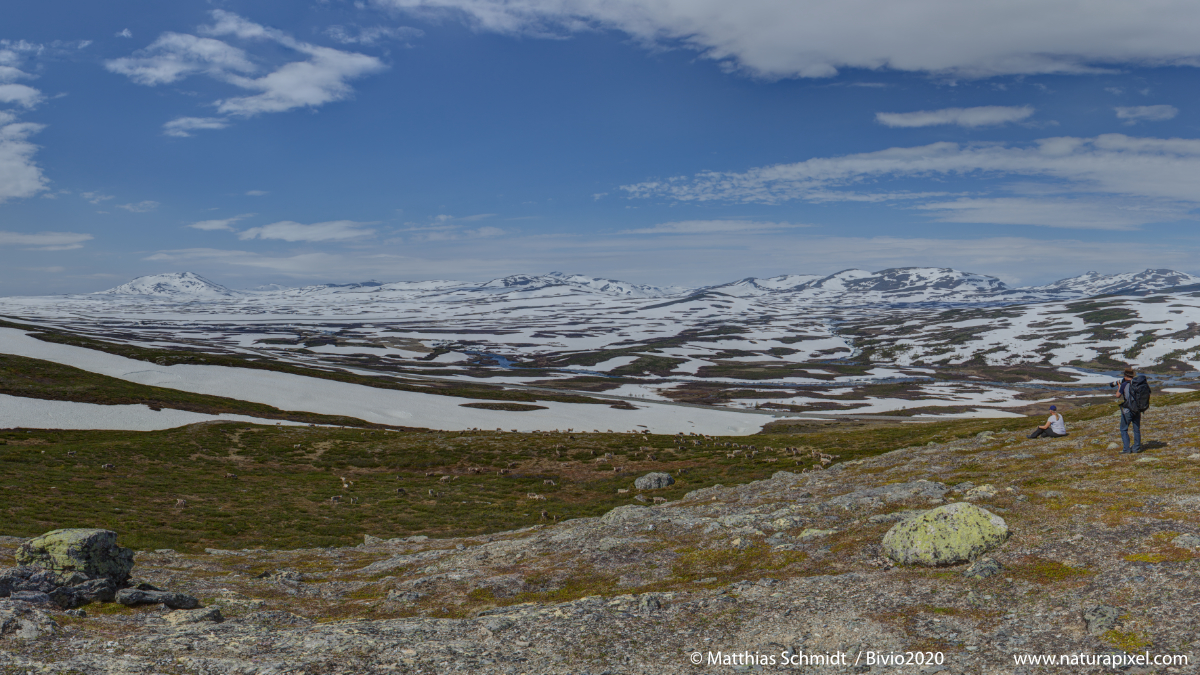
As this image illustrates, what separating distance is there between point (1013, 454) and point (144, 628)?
36.0 meters

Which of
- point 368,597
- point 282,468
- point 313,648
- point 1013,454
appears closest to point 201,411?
point 282,468

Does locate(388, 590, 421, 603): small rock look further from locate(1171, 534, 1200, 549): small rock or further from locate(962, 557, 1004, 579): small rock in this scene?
locate(1171, 534, 1200, 549): small rock

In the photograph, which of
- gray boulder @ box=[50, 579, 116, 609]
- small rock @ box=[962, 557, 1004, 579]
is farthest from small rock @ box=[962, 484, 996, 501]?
gray boulder @ box=[50, 579, 116, 609]

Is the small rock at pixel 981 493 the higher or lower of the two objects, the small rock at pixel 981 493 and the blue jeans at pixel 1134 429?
the lower

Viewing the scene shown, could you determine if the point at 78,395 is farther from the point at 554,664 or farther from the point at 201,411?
the point at 554,664

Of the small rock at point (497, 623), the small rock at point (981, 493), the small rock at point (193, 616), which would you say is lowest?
the small rock at point (497, 623)

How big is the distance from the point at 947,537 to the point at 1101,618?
13.6ft

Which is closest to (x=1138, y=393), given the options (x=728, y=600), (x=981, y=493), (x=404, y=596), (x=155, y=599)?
(x=981, y=493)

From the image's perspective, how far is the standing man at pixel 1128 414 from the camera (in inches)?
946

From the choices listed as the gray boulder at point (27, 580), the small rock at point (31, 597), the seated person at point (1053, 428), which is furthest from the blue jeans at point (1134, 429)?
the gray boulder at point (27, 580)

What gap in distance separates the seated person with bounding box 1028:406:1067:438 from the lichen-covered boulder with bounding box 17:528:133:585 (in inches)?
1667

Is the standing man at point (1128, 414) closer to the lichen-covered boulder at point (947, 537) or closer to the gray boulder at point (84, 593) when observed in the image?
the lichen-covered boulder at point (947, 537)

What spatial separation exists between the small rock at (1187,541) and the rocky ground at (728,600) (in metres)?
0.07

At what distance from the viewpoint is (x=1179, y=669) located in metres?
10.2
